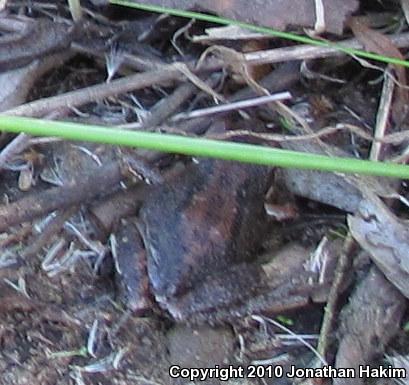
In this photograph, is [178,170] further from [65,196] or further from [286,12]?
[286,12]

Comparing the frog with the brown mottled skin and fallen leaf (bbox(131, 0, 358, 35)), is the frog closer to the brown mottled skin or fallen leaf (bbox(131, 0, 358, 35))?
the brown mottled skin

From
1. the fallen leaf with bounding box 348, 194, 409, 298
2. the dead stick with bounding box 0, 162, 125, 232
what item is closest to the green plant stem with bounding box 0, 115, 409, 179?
the fallen leaf with bounding box 348, 194, 409, 298

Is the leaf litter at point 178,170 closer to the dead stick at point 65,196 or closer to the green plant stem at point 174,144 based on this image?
the dead stick at point 65,196

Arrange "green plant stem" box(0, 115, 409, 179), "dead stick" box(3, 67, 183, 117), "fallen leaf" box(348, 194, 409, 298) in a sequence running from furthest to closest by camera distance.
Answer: "dead stick" box(3, 67, 183, 117) < "fallen leaf" box(348, 194, 409, 298) < "green plant stem" box(0, 115, 409, 179)

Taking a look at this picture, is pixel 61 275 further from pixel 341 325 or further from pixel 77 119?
pixel 341 325

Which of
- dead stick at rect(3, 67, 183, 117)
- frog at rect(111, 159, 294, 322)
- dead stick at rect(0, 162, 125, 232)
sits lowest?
frog at rect(111, 159, 294, 322)

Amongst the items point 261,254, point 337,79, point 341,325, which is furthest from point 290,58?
point 341,325
